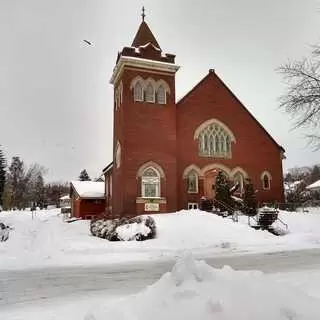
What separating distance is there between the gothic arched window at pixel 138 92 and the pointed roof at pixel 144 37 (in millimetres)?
3937

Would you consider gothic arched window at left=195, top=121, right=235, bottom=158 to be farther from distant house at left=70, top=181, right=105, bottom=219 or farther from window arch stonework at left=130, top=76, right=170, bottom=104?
distant house at left=70, top=181, right=105, bottom=219

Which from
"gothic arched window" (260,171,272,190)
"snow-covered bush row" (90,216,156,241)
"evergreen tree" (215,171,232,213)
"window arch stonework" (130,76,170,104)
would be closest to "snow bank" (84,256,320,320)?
"snow-covered bush row" (90,216,156,241)

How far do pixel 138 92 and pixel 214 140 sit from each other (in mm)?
7598

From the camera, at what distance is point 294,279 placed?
959 centimetres

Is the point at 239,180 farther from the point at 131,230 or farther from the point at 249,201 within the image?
the point at 131,230

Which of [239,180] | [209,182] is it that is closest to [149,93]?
[209,182]

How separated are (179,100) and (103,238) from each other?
13884mm

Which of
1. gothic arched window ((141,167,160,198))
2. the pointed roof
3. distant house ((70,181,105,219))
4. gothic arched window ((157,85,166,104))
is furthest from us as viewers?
distant house ((70,181,105,219))

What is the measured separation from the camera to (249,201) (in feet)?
100

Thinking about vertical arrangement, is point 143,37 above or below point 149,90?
above

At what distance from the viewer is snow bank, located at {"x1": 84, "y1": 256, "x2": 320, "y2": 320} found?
5.11 meters

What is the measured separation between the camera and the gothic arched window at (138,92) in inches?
1233

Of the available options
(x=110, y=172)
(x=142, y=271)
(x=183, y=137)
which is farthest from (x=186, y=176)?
(x=142, y=271)

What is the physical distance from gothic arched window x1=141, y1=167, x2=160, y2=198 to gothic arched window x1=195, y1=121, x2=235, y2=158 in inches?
185
